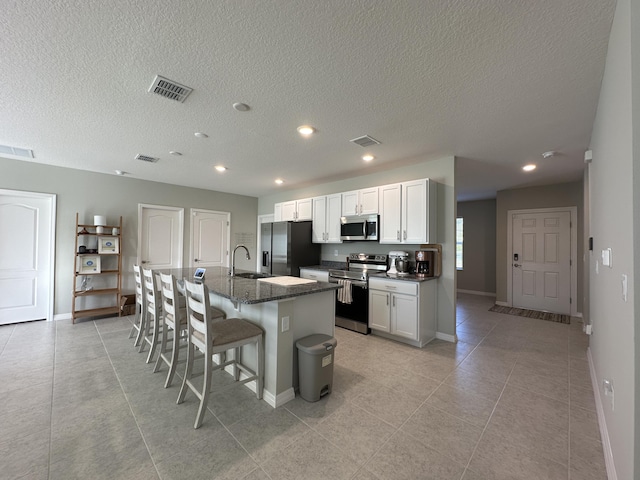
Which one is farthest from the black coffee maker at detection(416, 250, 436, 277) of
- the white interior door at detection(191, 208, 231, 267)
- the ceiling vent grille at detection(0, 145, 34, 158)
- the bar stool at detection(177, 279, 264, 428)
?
the ceiling vent grille at detection(0, 145, 34, 158)

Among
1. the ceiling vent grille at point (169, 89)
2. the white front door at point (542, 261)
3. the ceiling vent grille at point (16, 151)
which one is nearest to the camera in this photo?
the ceiling vent grille at point (169, 89)

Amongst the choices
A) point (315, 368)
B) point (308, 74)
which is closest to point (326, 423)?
point (315, 368)

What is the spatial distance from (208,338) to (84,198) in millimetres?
4576

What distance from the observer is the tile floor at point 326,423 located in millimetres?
1580

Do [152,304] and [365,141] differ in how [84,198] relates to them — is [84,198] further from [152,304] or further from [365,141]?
[365,141]

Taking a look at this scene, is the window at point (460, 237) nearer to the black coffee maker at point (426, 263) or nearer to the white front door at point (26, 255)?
the black coffee maker at point (426, 263)

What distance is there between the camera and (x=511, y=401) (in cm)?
228

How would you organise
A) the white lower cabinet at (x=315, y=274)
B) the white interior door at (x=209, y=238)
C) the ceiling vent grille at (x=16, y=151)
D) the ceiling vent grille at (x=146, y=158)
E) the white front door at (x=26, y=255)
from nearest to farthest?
the ceiling vent grille at (x=16, y=151) → the ceiling vent grille at (x=146, y=158) → the white front door at (x=26, y=255) → the white lower cabinet at (x=315, y=274) → the white interior door at (x=209, y=238)

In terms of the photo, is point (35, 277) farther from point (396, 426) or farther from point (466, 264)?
point (466, 264)

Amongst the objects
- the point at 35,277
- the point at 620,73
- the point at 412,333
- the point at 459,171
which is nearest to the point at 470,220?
the point at 459,171

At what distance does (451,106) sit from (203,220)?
5520mm

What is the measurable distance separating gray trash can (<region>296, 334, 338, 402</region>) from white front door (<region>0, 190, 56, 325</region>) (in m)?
4.84

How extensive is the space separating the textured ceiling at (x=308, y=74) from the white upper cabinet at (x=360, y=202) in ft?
2.89

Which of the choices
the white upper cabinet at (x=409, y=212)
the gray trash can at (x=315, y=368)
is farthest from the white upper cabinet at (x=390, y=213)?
the gray trash can at (x=315, y=368)
